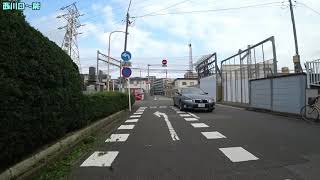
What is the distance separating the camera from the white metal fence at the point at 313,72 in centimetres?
1553

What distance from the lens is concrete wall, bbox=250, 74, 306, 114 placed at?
16.3m

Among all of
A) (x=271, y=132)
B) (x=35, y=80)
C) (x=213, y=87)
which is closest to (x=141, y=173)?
(x=35, y=80)

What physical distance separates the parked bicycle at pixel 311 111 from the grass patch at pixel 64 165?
8725 millimetres

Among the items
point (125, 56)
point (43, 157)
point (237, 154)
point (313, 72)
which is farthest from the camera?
point (125, 56)

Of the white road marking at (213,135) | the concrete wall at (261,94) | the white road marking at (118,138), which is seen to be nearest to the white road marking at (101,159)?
the white road marking at (118,138)

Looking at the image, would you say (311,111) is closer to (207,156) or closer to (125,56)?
(207,156)

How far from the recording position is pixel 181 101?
21.7m

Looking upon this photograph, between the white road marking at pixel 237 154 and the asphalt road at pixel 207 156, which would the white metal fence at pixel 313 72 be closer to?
the asphalt road at pixel 207 156

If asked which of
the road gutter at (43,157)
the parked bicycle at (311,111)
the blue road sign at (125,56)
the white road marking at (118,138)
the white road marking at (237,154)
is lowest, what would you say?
the white road marking at (118,138)

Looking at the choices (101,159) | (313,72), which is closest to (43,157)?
(101,159)

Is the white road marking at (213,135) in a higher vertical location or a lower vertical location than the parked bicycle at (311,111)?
lower

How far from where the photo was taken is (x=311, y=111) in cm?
1459

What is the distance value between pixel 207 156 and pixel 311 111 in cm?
860

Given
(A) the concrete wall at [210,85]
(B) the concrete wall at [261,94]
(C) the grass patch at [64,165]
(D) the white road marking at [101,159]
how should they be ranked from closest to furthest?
(C) the grass patch at [64,165] → (D) the white road marking at [101,159] → (B) the concrete wall at [261,94] → (A) the concrete wall at [210,85]
